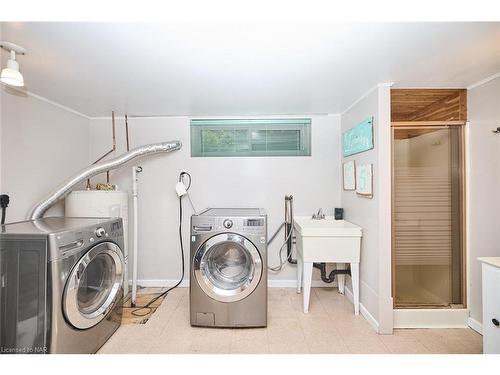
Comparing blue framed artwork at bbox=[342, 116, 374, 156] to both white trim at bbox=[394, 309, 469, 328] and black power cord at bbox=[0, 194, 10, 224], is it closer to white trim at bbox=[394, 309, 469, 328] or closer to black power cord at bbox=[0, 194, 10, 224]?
white trim at bbox=[394, 309, 469, 328]

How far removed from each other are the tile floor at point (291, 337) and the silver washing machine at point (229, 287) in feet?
0.38

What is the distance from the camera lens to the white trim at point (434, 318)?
2.19m

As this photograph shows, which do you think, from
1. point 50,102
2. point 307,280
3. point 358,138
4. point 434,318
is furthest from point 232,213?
point 50,102

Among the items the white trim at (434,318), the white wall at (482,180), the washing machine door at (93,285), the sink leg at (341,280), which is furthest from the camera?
the sink leg at (341,280)

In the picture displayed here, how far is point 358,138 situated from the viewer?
2533mm

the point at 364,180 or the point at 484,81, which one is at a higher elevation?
the point at 484,81

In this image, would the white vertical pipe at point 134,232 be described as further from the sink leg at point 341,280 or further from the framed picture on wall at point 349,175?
the framed picture on wall at point 349,175

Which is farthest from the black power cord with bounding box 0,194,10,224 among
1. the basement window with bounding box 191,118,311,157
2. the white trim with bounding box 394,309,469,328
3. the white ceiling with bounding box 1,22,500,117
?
the white trim with bounding box 394,309,469,328

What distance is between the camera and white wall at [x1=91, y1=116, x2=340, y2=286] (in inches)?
123

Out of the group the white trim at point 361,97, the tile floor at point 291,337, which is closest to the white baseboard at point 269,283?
the tile floor at point 291,337

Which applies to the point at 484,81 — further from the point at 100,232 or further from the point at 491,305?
the point at 100,232

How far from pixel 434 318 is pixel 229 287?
6.03 ft

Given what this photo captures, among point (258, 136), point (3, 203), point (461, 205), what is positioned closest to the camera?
point (3, 203)
